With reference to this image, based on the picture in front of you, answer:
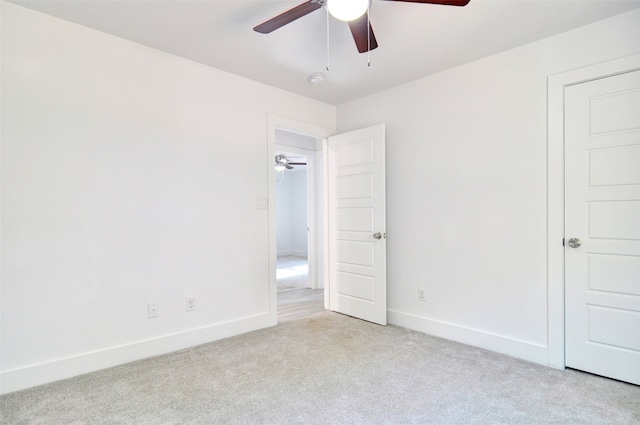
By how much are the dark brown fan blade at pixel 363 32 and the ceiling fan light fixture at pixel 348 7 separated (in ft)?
0.61

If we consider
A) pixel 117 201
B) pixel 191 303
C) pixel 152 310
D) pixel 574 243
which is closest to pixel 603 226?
pixel 574 243

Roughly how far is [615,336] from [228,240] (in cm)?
308

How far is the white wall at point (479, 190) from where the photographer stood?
264cm

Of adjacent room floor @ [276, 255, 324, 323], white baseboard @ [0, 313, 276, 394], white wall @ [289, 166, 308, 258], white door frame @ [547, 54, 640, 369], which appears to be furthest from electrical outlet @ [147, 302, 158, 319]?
white wall @ [289, 166, 308, 258]

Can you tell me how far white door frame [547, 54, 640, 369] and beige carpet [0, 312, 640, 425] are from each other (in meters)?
0.24

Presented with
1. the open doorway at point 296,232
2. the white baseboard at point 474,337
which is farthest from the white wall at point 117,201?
the white baseboard at point 474,337

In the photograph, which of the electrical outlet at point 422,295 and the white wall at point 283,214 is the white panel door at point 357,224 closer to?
→ the electrical outlet at point 422,295

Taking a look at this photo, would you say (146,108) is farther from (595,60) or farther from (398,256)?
(595,60)

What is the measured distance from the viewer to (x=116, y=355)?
2.58 m

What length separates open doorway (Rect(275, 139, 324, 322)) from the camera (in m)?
4.61

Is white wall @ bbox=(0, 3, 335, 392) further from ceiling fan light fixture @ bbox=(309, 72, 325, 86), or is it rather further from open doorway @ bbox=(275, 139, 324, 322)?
open doorway @ bbox=(275, 139, 324, 322)

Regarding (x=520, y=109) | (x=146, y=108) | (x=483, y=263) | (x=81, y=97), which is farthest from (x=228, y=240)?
(x=520, y=109)

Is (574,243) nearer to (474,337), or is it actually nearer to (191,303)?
(474,337)

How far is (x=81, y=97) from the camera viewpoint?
2.48 m
